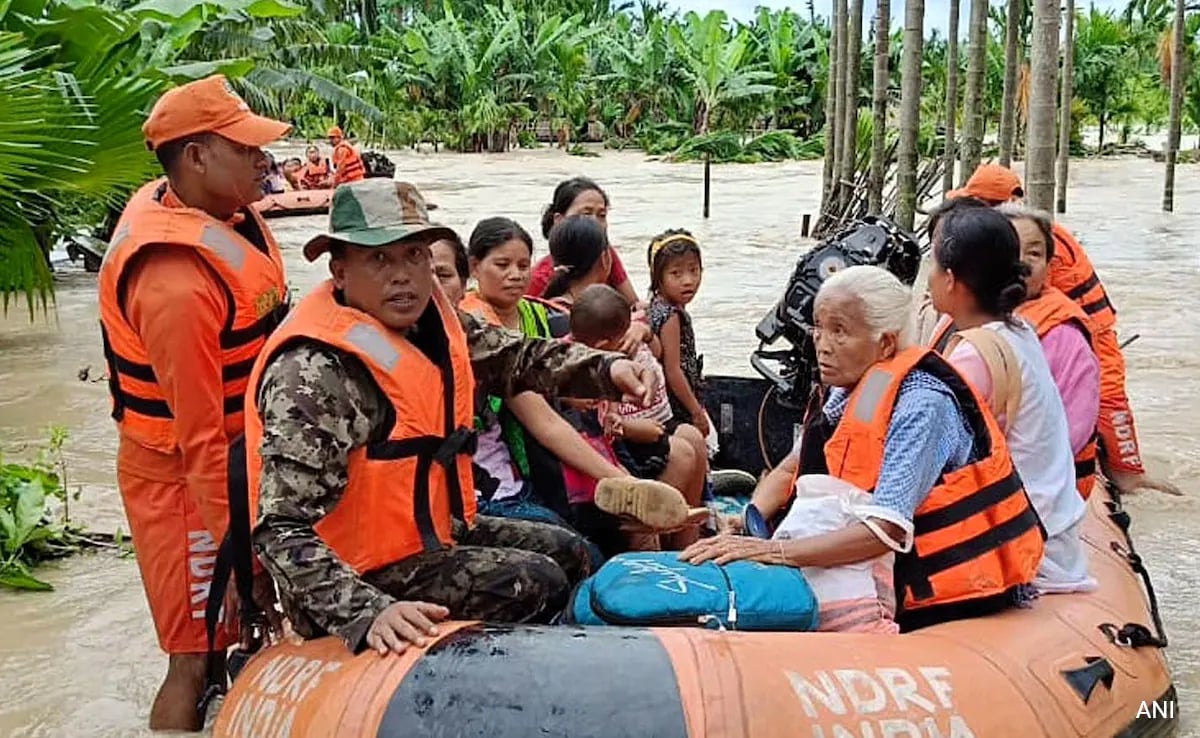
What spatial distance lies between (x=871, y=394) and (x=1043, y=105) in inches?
159

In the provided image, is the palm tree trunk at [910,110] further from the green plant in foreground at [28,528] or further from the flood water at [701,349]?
the green plant in foreground at [28,528]

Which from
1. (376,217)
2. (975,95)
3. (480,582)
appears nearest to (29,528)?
(480,582)

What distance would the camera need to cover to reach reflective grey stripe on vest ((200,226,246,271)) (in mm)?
3375

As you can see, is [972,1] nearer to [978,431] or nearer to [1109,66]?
[978,431]

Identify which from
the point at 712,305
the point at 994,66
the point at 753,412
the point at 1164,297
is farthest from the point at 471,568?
the point at 994,66

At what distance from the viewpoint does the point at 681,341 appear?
519 centimetres

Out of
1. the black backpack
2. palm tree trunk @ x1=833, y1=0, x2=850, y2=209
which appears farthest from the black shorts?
the black backpack

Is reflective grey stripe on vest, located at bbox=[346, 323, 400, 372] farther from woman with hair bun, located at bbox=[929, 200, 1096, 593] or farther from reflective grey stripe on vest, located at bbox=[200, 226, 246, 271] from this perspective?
woman with hair bun, located at bbox=[929, 200, 1096, 593]

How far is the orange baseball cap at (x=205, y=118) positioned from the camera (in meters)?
3.37

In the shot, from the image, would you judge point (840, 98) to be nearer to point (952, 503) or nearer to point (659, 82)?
point (952, 503)

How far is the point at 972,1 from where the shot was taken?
11617 mm

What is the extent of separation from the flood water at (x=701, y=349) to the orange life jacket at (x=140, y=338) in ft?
3.47

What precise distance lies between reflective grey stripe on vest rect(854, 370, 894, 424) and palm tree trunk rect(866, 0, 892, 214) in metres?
10.7

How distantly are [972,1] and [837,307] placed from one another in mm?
9246
